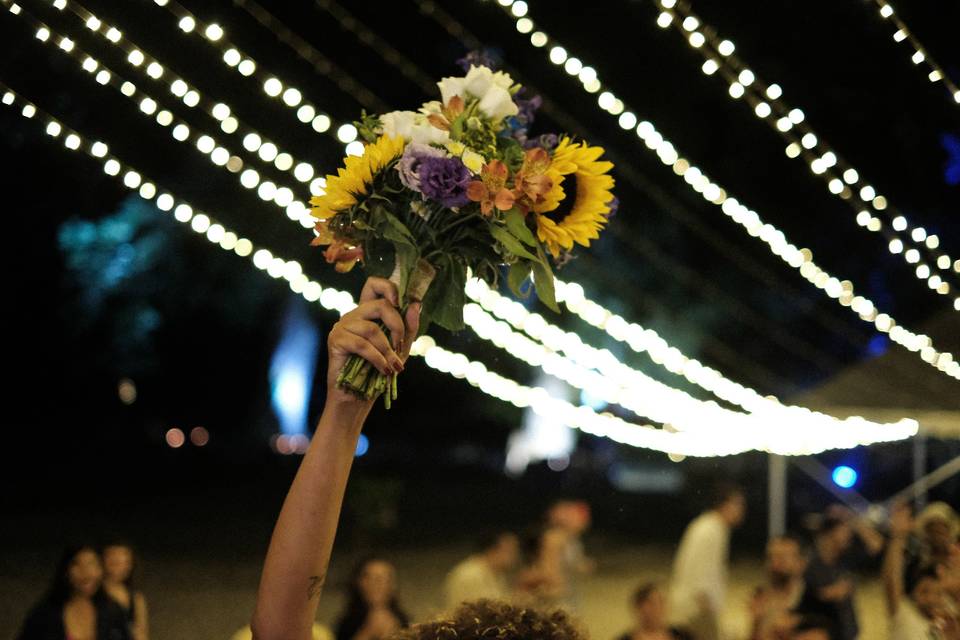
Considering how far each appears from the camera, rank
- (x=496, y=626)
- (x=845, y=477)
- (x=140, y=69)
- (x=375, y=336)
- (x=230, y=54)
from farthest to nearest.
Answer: (x=845, y=477) < (x=140, y=69) < (x=230, y=54) < (x=375, y=336) < (x=496, y=626)

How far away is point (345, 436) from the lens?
7.25 ft

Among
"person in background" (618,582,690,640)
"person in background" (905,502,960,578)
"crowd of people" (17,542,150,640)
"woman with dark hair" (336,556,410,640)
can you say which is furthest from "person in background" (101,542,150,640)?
"person in background" (905,502,960,578)

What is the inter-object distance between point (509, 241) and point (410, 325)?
282mm

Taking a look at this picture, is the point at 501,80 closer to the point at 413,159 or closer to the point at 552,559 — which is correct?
the point at 413,159

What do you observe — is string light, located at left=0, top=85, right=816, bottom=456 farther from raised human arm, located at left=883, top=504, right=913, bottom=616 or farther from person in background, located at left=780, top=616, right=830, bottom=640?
raised human arm, located at left=883, top=504, right=913, bottom=616

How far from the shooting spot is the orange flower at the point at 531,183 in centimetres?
246

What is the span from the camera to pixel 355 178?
8.32 feet

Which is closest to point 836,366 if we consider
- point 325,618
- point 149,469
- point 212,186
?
point 325,618

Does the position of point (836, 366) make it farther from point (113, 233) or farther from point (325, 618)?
point (113, 233)

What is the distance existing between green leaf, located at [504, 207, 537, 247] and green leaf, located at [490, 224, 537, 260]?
0.01 m

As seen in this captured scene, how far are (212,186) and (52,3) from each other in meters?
17.5

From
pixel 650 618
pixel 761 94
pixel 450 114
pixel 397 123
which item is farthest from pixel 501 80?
pixel 650 618

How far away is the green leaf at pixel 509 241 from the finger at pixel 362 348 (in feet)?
1.32

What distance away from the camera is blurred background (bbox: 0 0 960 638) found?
10.2 metres
